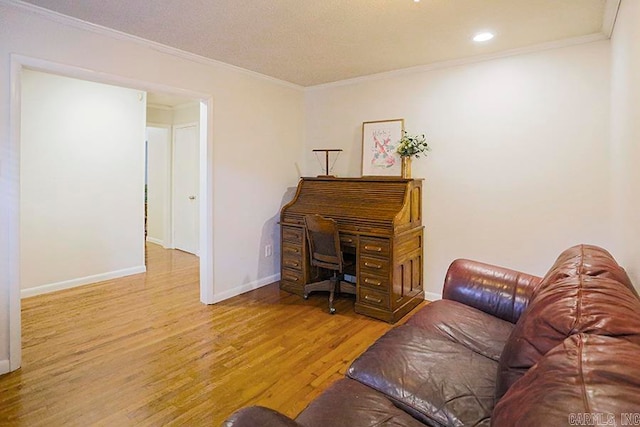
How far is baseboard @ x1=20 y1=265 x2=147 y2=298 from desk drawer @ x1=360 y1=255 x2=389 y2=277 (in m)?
3.18

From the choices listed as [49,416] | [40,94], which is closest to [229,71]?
[40,94]

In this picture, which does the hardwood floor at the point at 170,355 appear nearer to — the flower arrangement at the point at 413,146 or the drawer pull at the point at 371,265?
the drawer pull at the point at 371,265

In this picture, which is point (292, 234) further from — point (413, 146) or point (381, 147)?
point (413, 146)

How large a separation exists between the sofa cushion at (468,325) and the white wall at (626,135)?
68cm

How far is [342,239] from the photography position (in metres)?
3.47

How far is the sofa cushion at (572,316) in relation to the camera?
93 cm

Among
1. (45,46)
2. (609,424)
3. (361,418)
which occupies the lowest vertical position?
(361,418)

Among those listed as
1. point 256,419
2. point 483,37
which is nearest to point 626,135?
point 483,37

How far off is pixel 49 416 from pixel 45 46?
241cm

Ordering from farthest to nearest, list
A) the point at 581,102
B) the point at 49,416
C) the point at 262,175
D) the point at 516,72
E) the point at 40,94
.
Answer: the point at 262,175 → the point at 40,94 → the point at 516,72 → the point at 581,102 → the point at 49,416

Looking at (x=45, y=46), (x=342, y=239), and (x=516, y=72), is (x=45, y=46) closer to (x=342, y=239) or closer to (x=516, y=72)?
(x=342, y=239)

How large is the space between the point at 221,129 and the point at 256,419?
3.17m

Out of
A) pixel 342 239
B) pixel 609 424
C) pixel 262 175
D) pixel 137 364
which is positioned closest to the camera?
pixel 609 424

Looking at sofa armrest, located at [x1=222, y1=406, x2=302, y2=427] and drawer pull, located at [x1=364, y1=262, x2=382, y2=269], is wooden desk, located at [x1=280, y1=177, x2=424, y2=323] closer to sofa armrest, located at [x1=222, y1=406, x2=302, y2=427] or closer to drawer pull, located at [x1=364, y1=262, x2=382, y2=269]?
drawer pull, located at [x1=364, y1=262, x2=382, y2=269]
